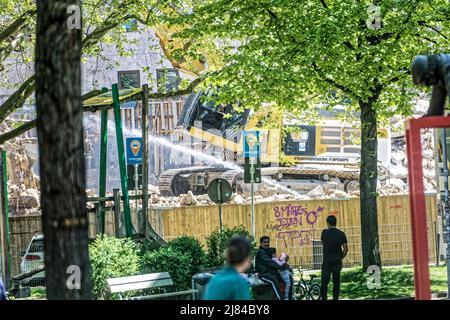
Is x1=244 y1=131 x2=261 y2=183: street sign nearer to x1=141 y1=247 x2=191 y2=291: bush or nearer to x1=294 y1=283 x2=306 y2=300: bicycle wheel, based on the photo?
x1=294 y1=283 x2=306 y2=300: bicycle wheel

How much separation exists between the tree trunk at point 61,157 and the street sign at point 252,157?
14.2 meters

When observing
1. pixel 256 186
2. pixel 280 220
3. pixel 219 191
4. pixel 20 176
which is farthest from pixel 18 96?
pixel 20 176

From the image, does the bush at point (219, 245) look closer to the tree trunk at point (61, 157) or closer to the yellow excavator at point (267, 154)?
the tree trunk at point (61, 157)

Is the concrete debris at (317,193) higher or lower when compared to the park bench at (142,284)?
higher

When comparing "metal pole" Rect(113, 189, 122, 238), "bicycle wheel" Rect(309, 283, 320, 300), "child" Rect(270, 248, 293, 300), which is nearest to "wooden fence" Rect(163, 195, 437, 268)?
"metal pole" Rect(113, 189, 122, 238)

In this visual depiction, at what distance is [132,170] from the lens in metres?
27.8

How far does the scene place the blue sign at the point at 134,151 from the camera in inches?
1043

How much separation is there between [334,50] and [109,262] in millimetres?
8010

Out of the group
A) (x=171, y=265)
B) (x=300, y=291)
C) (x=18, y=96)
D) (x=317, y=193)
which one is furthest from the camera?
(x=317, y=193)

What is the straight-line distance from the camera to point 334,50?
2242 cm

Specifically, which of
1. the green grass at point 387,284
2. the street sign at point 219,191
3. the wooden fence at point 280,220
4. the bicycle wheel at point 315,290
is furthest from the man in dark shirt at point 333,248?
the wooden fence at point 280,220
